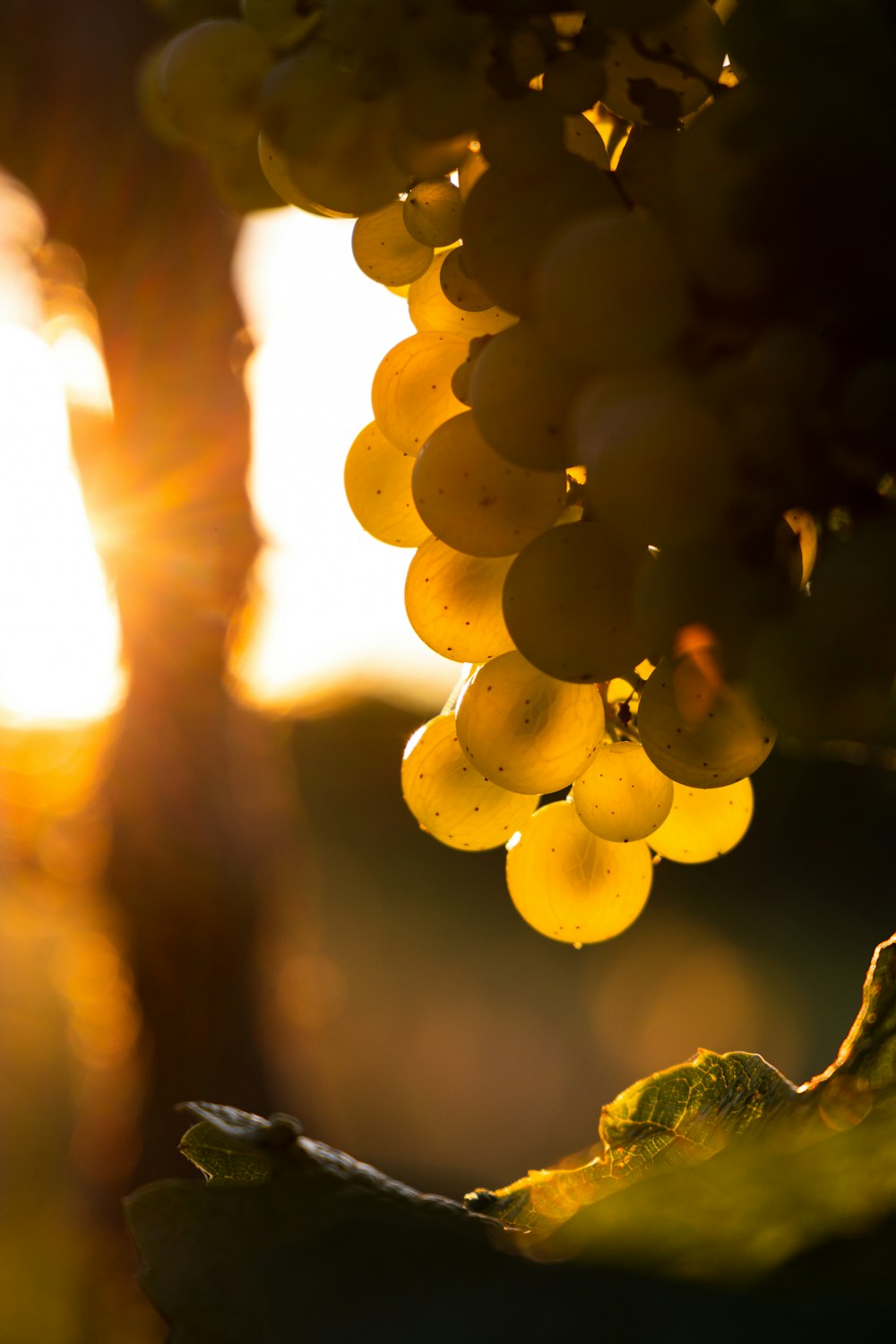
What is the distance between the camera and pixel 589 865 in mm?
427

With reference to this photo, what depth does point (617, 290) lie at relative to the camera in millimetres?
254

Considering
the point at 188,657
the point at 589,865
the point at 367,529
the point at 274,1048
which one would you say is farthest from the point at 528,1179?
the point at 274,1048

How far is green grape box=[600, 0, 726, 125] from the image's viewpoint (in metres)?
0.30

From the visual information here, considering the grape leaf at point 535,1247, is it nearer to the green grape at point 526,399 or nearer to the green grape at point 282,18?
the green grape at point 526,399

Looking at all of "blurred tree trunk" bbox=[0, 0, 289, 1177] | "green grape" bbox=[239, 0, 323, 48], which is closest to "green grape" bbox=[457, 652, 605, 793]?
"green grape" bbox=[239, 0, 323, 48]

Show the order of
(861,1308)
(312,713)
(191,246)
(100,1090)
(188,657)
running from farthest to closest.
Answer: (312,713), (100,1090), (188,657), (191,246), (861,1308)

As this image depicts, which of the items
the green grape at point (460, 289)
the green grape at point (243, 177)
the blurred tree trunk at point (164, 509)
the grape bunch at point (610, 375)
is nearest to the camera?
the grape bunch at point (610, 375)

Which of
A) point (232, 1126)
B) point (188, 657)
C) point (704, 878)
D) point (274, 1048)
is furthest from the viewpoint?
point (704, 878)

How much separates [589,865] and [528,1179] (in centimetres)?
12

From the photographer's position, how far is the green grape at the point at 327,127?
1.10 ft

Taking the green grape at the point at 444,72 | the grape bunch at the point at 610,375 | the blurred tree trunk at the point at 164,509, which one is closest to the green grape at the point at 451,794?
the grape bunch at the point at 610,375

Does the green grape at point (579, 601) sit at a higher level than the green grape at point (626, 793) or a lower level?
higher

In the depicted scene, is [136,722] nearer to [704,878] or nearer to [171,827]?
[171,827]

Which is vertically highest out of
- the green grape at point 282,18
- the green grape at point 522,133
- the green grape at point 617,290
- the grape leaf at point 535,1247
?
the green grape at point 282,18
